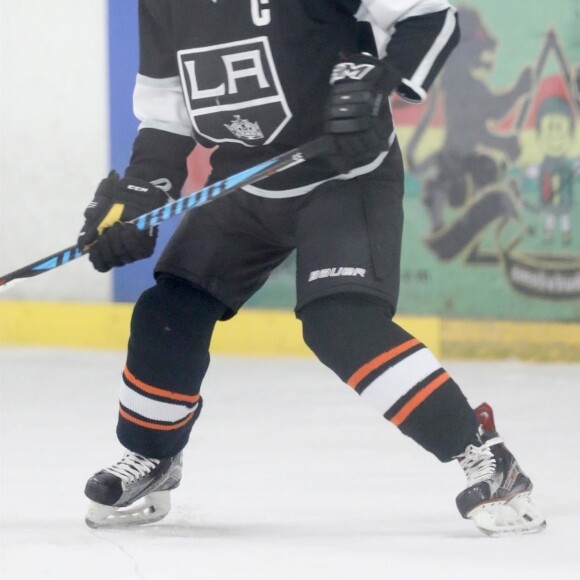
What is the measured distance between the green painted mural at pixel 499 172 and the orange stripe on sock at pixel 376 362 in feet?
8.37

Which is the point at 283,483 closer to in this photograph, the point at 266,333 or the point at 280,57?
the point at 280,57

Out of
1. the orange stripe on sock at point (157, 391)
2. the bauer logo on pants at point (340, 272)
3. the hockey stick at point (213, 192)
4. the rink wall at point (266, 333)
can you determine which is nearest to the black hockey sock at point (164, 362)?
the orange stripe on sock at point (157, 391)

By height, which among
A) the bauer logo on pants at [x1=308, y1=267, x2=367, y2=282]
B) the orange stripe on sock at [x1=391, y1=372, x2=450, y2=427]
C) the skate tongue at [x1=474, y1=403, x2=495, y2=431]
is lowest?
the skate tongue at [x1=474, y1=403, x2=495, y2=431]

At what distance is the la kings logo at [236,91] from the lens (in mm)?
2219

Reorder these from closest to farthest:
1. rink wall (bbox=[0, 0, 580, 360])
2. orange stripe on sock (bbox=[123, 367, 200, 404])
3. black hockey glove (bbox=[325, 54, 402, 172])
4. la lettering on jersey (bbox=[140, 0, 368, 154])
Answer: black hockey glove (bbox=[325, 54, 402, 172]), la lettering on jersey (bbox=[140, 0, 368, 154]), orange stripe on sock (bbox=[123, 367, 200, 404]), rink wall (bbox=[0, 0, 580, 360])

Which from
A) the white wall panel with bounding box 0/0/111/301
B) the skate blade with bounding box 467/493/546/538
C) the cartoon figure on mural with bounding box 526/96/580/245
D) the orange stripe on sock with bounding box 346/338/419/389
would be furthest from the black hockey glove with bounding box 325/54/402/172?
the white wall panel with bounding box 0/0/111/301

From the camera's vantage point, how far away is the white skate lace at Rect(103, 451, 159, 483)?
235 centimetres

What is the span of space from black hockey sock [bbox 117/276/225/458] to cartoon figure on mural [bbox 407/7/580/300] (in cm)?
243

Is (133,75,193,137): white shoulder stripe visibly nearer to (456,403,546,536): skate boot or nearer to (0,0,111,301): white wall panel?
(456,403,546,536): skate boot

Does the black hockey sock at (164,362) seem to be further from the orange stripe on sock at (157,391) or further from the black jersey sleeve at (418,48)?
the black jersey sleeve at (418,48)

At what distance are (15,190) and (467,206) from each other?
5.37 feet

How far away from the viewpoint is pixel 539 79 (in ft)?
15.1

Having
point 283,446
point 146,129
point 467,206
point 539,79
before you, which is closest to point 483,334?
point 467,206

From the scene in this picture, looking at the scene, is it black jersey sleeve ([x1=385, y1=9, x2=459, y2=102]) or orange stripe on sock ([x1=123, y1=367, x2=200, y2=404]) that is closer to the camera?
black jersey sleeve ([x1=385, y1=9, x2=459, y2=102])
